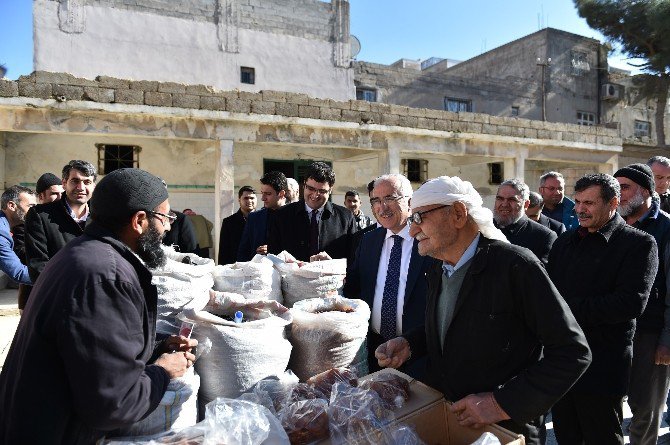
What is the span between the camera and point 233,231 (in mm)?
5422

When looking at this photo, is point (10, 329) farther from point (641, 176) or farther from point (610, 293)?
point (641, 176)

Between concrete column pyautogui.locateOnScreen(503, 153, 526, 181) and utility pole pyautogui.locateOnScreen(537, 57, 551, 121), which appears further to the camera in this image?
utility pole pyautogui.locateOnScreen(537, 57, 551, 121)

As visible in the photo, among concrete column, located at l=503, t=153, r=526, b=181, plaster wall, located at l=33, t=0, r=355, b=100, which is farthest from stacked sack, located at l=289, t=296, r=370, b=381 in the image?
plaster wall, located at l=33, t=0, r=355, b=100

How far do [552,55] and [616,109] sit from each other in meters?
5.16

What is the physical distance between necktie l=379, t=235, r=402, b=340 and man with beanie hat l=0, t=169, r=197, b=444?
1.53 meters

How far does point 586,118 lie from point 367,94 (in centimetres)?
1361

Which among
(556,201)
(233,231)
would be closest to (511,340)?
(233,231)

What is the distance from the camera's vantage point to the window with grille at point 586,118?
23.6m

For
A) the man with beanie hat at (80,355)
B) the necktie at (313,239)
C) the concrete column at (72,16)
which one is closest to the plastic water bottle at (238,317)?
the man with beanie hat at (80,355)

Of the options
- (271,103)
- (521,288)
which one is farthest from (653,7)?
(521,288)

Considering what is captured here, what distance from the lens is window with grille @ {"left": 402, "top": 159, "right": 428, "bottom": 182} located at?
516 inches

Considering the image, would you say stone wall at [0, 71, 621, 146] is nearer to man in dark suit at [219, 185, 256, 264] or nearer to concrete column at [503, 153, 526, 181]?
concrete column at [503, 153, 526, 181]

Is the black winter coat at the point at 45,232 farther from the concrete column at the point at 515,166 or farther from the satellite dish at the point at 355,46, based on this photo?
the satellite dish at the point at 355,46

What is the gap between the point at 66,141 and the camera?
9992 millimetres
